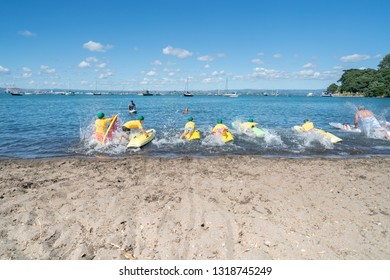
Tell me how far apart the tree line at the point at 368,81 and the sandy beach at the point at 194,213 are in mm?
97282

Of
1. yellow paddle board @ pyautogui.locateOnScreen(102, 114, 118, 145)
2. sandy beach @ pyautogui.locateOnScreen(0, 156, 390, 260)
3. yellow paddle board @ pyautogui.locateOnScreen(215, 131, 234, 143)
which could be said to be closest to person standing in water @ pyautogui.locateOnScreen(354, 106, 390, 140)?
sandy beach @ pyautogui.locateOnScreen(0, 156, 390, 260)

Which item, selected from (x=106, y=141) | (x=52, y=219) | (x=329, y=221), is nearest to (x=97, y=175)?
(x=52, y=219)

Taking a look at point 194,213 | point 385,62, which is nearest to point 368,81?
point 385,62

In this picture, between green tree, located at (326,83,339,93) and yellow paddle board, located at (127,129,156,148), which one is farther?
green tree, located at (326,83,339,93)

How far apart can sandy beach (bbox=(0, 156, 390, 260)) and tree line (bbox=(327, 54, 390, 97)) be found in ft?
319

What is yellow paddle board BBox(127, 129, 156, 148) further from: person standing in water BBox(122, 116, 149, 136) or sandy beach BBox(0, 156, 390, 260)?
sandy beach BBox(0, 156, 390, 260)

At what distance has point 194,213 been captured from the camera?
4.97 metres

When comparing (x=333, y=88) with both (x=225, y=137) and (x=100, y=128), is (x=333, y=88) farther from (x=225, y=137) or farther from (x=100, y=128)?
(x=100, y=128)

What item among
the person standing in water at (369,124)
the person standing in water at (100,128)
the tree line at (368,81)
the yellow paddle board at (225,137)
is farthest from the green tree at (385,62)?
the person standing in water at (100,128)

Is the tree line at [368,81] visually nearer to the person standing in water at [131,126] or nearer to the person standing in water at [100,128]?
the person standing in water at [131,126]

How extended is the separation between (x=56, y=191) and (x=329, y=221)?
592 cm

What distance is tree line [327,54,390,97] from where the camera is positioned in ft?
281

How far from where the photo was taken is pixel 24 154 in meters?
10.7
